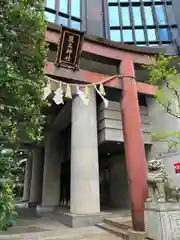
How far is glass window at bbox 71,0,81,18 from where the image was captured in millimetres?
21953

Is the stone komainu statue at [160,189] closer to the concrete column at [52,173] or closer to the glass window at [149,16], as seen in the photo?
the concrete column at [52,173]

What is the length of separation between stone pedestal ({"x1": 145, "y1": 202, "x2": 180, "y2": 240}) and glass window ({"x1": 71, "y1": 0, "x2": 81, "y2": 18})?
21.7m

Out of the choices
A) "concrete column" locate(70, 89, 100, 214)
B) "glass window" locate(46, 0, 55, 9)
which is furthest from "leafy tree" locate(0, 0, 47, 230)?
"glass window" locate(46, 0, 55, 9)

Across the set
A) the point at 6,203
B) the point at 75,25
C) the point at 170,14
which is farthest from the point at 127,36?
the point at 6,203

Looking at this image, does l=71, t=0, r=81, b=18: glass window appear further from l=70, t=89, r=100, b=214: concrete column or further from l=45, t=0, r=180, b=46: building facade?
l=70, t=89, r=100, b=214: concrete column

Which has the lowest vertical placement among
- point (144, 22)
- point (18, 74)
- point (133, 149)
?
point (133, 149)

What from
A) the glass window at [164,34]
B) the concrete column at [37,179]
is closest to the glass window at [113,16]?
the glass window at [164,34]

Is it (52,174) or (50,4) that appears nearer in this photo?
Answer: (52,174)

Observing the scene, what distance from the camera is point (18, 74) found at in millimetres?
2906

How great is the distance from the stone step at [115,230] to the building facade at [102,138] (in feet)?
1.35

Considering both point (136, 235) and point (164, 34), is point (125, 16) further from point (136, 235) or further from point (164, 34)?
point (136, 235)

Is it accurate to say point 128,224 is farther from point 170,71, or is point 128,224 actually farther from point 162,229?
point 170,71

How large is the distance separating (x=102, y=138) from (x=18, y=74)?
25.6 feet

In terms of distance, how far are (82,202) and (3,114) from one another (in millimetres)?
6559
